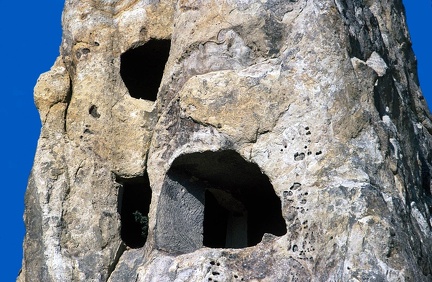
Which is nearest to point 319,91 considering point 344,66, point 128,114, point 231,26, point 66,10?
point 344,66

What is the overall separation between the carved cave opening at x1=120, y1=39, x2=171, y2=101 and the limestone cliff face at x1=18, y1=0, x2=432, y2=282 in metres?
0.01

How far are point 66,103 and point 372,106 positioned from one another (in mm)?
3027

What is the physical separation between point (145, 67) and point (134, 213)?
137 cm

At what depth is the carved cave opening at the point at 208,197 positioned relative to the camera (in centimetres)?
1177

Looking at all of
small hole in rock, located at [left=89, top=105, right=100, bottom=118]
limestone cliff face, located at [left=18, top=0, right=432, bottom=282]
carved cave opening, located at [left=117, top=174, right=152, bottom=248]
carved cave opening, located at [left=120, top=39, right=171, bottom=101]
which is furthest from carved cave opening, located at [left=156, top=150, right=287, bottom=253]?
carved cave opening, located at [left=120, top=39, right=171, bottom=101]

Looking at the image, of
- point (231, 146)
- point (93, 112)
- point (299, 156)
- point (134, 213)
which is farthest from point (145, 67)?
point (299, 156)

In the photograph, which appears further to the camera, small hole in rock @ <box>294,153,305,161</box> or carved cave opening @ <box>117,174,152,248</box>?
carved cave opening @ <box>117,174,152,248</box>

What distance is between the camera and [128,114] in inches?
517

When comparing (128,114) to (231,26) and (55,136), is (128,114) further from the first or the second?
(231,26)

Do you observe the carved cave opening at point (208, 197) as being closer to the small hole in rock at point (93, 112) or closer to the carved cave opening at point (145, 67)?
the small hole in rock at point (93, 112)

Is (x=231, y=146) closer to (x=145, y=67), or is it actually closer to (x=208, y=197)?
(x=208, y=197)

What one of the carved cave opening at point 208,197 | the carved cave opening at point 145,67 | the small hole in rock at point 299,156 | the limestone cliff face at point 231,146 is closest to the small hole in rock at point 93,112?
the limestone cliff face at point 231,146

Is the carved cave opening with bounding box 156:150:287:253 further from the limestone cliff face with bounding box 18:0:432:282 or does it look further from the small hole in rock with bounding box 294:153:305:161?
the small hole in rock with bounding box 294:153:305:161

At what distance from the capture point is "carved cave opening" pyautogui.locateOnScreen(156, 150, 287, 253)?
38.6 feet
